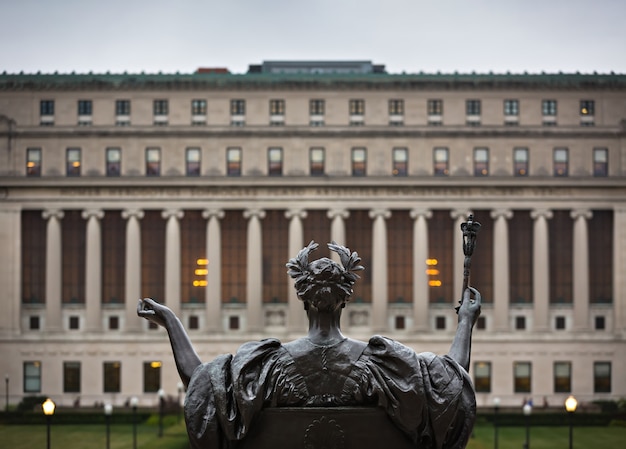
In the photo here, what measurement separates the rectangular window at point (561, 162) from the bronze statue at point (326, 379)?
85.7 meters

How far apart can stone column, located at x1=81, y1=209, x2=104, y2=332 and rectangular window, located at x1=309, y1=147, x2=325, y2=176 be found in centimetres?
1584

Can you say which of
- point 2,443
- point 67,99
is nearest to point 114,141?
point 67,99

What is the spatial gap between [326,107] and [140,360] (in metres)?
23.2

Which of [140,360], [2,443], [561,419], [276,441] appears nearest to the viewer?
[276,441]

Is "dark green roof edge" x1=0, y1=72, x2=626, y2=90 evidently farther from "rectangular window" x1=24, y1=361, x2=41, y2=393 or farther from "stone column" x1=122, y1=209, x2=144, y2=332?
"rectangular window" x1=24, y1=361, x2=41, y2=393

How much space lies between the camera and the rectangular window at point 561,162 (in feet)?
310

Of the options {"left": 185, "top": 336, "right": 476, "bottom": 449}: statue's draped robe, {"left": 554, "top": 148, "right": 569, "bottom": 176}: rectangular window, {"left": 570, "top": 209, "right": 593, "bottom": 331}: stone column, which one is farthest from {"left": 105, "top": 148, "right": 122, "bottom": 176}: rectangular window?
{"left": 185, "top": 336, "right": 476, "bottom": 449}: statue's draped robe

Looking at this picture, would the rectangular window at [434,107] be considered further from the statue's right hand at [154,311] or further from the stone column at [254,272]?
the statue's right hand at [154,311]

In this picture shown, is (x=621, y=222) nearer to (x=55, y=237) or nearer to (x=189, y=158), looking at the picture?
(x=189, y=158)

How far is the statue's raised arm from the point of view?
10891mm

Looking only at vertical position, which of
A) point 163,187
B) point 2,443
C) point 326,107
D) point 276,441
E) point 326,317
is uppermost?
point 326,107

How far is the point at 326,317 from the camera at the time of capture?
35.1 feet

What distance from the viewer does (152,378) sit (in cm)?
9231

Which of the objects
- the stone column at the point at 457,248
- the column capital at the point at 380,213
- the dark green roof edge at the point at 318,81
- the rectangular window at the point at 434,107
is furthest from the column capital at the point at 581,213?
the column capital at the point at 380,213
